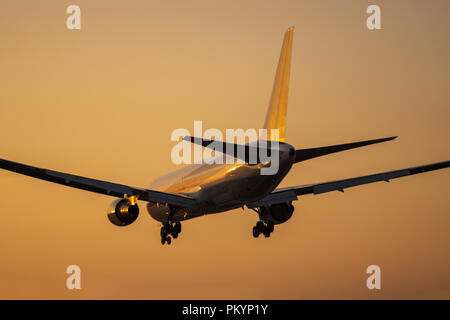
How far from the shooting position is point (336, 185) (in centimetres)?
4869

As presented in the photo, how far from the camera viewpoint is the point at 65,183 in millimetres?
41344

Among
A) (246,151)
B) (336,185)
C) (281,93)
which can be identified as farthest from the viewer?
(336,185)

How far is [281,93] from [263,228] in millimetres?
11395

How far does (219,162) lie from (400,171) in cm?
1135

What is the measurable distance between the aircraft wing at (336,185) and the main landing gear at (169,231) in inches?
197

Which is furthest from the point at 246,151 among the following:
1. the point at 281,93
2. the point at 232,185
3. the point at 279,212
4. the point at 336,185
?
the point at 279,212

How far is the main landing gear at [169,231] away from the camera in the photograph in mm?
49750

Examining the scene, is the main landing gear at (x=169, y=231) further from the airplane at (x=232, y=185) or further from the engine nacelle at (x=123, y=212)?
the engine nacelle at (x=123, y=212)

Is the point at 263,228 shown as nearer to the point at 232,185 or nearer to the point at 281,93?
the point at 232,185

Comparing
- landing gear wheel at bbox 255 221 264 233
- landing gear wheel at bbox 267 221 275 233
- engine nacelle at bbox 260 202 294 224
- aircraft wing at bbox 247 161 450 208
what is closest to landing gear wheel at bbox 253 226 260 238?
landing gear wheel at bbox 255 221 264 233

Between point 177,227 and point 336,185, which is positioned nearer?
point 336,185

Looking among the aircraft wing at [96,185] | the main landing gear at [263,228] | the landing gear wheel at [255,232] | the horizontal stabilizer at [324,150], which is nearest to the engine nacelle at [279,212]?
the main landing gear at [263,228]
